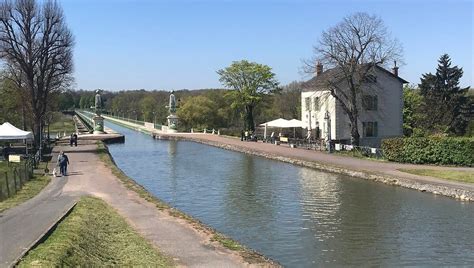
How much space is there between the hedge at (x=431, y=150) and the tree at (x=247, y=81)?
36.4 m

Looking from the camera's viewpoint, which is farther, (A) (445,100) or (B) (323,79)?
(A) (445,100)

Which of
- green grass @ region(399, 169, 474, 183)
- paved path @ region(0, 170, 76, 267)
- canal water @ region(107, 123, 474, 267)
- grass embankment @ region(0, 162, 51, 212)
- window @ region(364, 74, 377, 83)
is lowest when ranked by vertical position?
canal water @ region(107, 123, 474, 267)

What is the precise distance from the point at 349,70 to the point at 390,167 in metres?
13.8

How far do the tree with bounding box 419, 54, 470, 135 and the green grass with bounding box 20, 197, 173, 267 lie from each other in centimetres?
4365

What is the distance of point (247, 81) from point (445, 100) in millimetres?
26167

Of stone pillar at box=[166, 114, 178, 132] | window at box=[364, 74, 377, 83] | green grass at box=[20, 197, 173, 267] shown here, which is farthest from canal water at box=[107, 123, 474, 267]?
stone pillar at box=[166, 114, 178, 132]

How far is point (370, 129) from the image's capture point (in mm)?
52281

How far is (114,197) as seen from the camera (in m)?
→ 21.6

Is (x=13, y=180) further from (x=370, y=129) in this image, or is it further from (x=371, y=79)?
(x=370, y=129)

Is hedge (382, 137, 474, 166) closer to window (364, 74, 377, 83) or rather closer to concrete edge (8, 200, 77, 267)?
window (364, 74, 377, 83)

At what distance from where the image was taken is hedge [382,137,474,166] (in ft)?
99.0

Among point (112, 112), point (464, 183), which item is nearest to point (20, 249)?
point (464, 183)

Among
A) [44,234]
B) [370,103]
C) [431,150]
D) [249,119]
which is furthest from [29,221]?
[249,119]

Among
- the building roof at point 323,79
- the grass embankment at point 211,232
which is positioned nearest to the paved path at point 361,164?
the building roof at point 323,79
